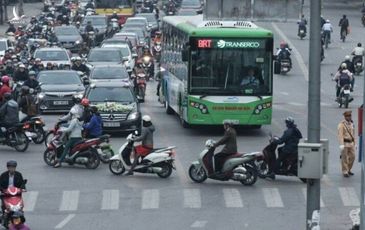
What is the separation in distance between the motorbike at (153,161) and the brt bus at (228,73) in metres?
6.36

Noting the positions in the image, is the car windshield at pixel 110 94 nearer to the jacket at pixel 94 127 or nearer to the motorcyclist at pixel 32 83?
the motorcyclist at pixel 32 83

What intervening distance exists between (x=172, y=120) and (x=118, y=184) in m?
12.7

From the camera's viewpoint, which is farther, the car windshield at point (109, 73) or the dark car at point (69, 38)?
the dark car at point (69, 38)

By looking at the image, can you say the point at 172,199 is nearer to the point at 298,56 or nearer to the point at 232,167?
the point at 232,167

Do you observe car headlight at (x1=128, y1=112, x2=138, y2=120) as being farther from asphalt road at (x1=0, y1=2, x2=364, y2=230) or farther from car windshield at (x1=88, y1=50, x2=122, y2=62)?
car windshield at (x1=88, y1=50, x2=122, y2=62)

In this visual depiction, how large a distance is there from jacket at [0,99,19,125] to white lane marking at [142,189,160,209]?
6629mm

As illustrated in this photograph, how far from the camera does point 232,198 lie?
25.4 metres

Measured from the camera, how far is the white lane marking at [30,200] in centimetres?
2459

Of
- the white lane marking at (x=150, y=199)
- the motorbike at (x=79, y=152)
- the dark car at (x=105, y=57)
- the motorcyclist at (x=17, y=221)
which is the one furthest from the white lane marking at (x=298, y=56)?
the motorcyclist at (x=17, y=221)

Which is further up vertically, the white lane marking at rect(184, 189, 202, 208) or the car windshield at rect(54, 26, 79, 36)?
the white lane marking at rect(184, 189, 202, 208)

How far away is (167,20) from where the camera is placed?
42438 mm

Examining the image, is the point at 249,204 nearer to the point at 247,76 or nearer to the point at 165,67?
the point at 247,76

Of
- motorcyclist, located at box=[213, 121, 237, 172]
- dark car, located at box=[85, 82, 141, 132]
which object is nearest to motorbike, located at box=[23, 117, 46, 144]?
dark car, located at box=[85, 82, 141, 132]

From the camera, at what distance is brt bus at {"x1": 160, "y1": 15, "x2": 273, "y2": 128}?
3372 centimetres
